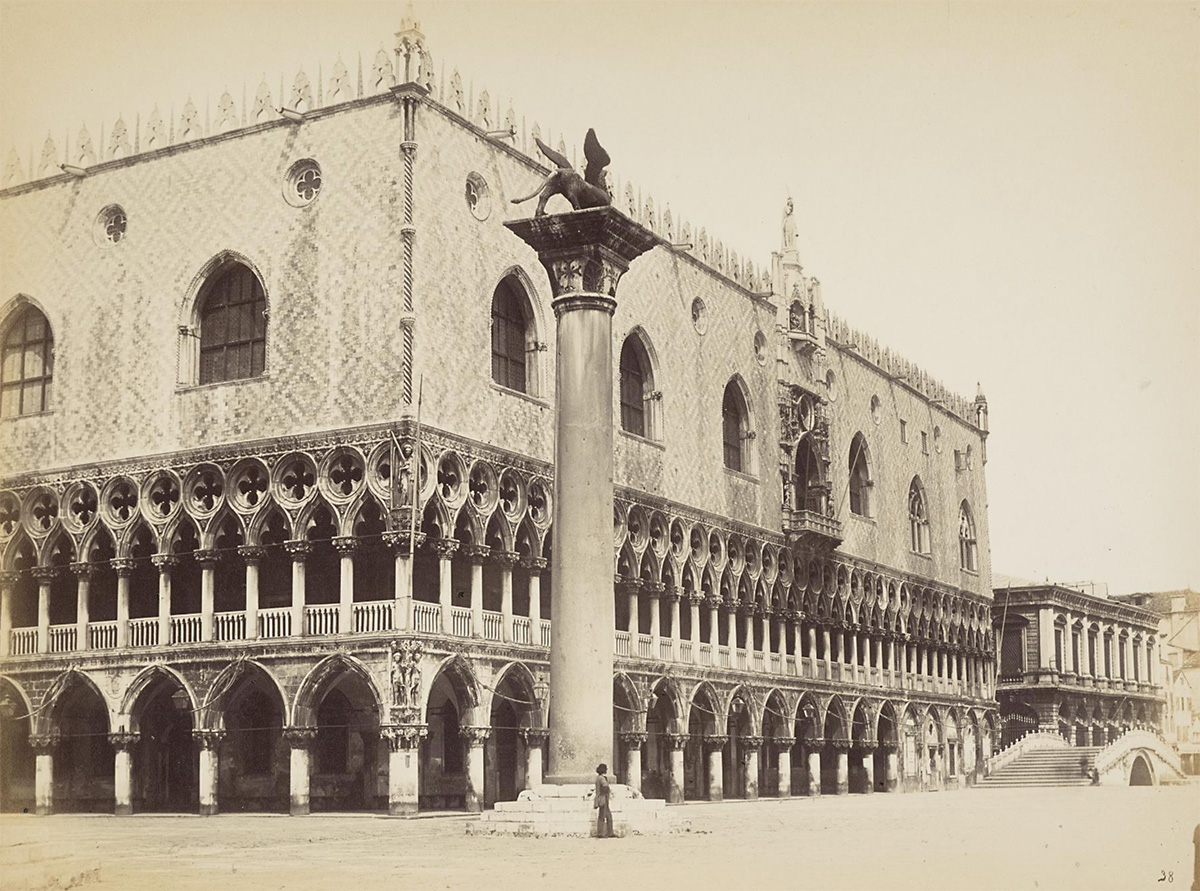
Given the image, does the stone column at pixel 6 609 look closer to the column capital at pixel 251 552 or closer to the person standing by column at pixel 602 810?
the column capital at pixel 251 552

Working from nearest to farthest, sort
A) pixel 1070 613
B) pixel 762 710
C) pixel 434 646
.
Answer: pixel 434 646 < pixel 762 710 < pixel 1070 613

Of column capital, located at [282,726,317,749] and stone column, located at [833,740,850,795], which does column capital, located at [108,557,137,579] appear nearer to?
column capital, located at [282,726,317,749]

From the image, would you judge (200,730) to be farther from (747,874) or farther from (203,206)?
(747,874)

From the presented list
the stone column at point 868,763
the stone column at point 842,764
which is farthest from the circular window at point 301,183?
the stone column at point 868,763

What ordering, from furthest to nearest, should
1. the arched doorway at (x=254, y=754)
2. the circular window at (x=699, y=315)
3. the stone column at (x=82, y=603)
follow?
the circular window at (x=699, y=315)
the stone column at (x=82, y=603)
the arched doorway at (x=254, y=754)

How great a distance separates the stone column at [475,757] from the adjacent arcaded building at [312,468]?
0.31 ft

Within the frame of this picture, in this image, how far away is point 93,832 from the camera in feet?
91.3

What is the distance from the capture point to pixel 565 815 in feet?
75.6

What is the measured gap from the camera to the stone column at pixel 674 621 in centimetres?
4397

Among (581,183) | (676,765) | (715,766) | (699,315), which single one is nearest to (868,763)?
(715,766)

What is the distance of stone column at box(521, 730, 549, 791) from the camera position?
37.1 meters

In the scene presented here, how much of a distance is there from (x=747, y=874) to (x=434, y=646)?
1680cm

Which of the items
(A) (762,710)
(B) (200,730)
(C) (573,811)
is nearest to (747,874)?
(C) (573,811)

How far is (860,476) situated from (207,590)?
2858 cm
